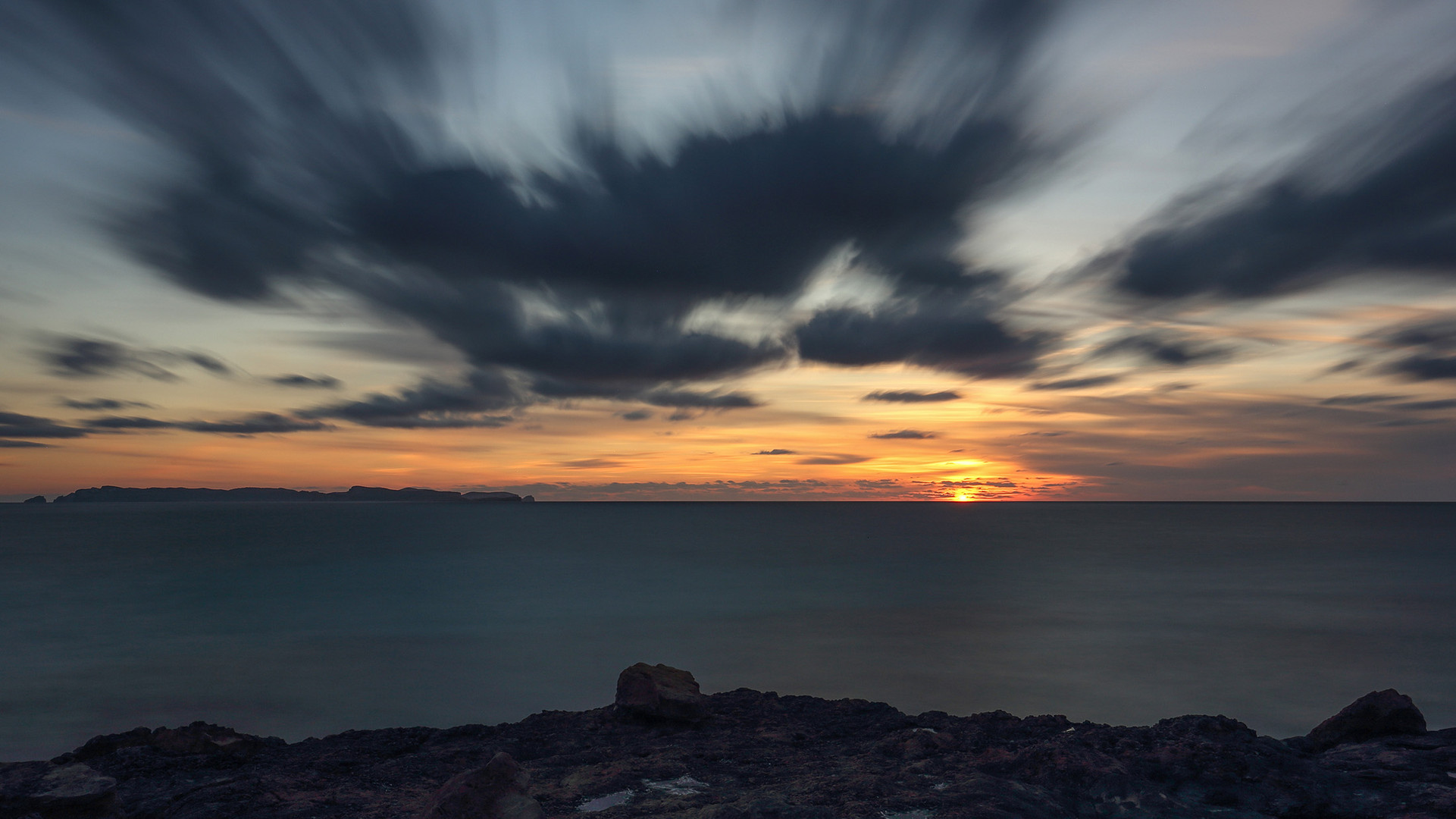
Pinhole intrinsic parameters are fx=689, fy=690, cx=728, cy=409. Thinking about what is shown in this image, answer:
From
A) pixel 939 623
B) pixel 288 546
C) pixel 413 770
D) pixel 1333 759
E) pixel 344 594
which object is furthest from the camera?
pixel 288 546

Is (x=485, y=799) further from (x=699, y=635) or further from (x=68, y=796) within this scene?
(x=699, y=635)

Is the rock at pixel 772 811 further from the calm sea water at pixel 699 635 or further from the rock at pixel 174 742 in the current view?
the calm sea water at pixel 699 635

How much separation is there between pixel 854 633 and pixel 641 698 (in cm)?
1343

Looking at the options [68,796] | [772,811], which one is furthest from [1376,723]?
[68,796]

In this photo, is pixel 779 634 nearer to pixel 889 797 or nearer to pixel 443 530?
pixel 889 797

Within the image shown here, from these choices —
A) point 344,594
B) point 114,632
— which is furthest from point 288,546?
point 114,632

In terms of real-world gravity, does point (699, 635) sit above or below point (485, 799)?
below

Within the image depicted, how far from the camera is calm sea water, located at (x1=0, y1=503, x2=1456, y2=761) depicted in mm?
14367

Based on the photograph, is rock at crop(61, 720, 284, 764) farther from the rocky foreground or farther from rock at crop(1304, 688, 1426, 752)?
rock at crop(1304, 688, 1426, 752)

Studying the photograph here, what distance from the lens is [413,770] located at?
24.9ft

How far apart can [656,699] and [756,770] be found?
2.15 meters

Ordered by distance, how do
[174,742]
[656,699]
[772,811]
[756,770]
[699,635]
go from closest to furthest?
[772,811], [756,770], [174,742], [656,699], [699,635]

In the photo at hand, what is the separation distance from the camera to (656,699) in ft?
29.4

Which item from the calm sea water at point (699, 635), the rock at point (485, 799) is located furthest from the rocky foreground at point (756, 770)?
the calm sea water at point (699, 635)
